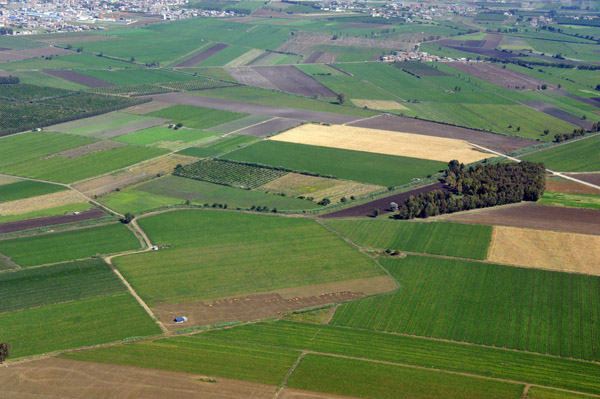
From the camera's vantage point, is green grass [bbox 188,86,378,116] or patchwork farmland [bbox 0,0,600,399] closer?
patchwork farmland [bbox 0,0,600,399]

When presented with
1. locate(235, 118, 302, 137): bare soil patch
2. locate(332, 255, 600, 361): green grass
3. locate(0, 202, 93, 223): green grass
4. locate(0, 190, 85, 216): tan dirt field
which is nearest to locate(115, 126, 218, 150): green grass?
locate(235, 118, 302, 137): bare soil patch

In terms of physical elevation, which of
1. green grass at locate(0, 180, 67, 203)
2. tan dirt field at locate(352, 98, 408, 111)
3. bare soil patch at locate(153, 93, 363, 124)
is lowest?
green grass at locate(0, 180, 67, 203)

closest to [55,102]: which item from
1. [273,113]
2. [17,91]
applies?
[17,91]

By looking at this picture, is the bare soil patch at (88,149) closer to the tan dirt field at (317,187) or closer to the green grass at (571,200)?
the tan dirt field at (317,187)

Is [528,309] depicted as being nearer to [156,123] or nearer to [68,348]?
[68,348]

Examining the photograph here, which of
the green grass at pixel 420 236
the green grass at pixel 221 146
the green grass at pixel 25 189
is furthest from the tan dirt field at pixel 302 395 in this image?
the green grass at pixel 221 146

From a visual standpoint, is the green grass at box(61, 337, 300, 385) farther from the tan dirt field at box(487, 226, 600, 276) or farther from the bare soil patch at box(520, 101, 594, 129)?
the bare soil patch at box(520, 101, 594, 129)

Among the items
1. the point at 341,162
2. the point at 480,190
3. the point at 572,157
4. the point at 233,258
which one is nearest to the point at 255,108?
the point at 341,162

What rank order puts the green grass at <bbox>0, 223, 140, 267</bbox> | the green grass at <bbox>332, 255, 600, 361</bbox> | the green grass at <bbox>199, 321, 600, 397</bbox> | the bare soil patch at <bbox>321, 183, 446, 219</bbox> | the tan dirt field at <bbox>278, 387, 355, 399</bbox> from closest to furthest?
1. the tan dirt field at <bbox>278, 387, 355, 399</bbox>
2. the green grass at <bbox>199, 321, 600, 397</bbox>
3. the green grass at <bbox>332, 255, 600, 361</bbox>
4. the green grass at <bbox>0, 223, 140, 267</bbox>
5. the bare soil patch at <bbox>321, 183, 446, 219</bbox>
